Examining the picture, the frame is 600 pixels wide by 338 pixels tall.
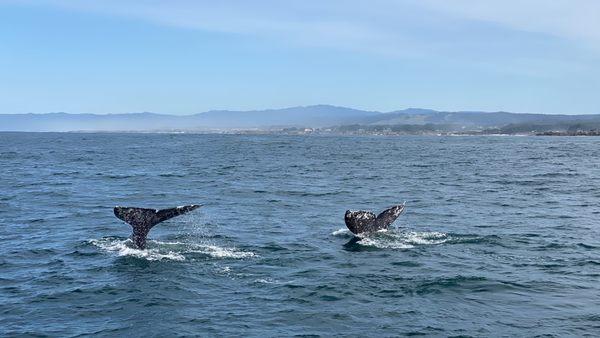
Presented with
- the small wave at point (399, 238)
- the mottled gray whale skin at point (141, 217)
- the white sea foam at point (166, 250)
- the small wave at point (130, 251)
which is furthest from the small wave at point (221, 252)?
the small wave at point (399, 238)

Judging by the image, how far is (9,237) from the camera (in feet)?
89.0

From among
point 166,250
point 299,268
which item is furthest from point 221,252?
point 299,268

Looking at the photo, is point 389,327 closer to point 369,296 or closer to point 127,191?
point 369,296

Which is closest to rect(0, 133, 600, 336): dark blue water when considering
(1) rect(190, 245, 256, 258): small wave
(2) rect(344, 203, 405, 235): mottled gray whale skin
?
(1) rect(190, 245, 256, 258): small wave

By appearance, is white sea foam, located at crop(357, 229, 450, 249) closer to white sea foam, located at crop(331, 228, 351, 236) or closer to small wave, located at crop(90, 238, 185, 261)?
white sea foam, located at crop(331, 228, 351, 236)

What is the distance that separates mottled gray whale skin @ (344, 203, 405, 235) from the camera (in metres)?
26.3

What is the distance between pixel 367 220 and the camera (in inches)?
1056

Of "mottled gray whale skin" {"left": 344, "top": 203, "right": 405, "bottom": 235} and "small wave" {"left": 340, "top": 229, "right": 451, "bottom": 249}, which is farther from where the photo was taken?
"mottled gray whale skin" {"left": 344, "top": 203, "right": 405, "bottom": 235}

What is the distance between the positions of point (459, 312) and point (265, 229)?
13.6 metres

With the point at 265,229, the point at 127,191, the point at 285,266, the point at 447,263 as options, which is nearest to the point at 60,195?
the point at 127,191

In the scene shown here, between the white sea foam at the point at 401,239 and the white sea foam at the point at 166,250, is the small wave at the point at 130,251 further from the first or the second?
the white sea foam at the point at 401,239

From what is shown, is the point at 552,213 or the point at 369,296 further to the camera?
the point at 552,213

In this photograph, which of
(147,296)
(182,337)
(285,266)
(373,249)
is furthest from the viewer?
(373,249)

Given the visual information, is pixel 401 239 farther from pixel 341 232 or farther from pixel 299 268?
pixel 299 268
